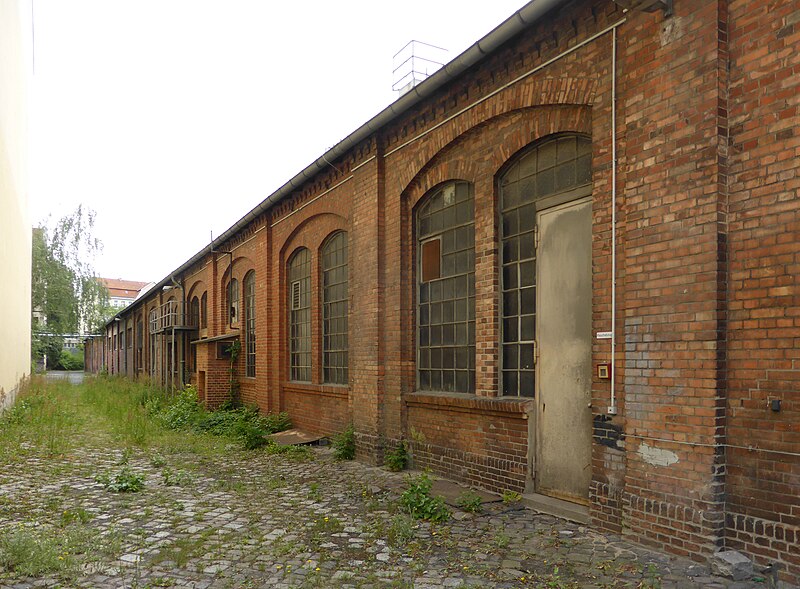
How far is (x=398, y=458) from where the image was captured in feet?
28.6

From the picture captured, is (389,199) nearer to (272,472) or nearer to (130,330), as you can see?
(272,472)

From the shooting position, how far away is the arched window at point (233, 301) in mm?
17706

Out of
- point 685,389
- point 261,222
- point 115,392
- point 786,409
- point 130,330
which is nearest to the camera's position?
point 786,409

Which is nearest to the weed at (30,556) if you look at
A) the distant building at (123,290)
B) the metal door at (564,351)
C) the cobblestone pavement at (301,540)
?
the cobblestone pavement at (301,540)

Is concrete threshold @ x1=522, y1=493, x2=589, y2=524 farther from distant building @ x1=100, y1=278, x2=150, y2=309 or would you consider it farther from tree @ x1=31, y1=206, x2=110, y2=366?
distant building @ x1=100, y1=278, x2=150, y2=309

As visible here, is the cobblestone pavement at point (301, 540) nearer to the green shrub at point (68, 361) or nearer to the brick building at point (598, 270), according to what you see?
the brick building at point (598, 270)

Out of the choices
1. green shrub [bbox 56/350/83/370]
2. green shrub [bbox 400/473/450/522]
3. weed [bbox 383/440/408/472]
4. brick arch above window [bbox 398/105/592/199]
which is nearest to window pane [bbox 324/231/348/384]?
weed [bbox 383/440/408/472]

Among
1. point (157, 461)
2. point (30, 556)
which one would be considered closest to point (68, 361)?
point (157, 461)

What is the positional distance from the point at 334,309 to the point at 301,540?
21.0 ft

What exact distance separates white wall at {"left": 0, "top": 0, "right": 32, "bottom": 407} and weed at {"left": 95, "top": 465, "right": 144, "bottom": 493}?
8.16 meters

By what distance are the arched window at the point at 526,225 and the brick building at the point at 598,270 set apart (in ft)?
0.08

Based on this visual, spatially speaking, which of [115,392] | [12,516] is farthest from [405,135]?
[115,392]

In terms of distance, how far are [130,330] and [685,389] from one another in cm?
3746

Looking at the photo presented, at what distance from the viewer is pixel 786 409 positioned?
14.5ft
